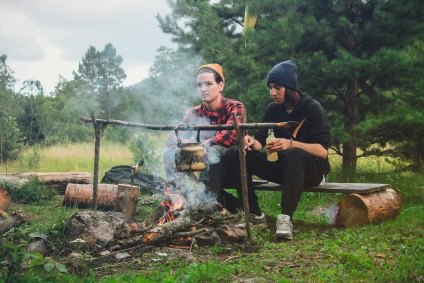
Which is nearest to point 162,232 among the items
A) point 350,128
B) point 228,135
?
point 228,135

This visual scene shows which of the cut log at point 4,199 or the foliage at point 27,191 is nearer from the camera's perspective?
the cut log at point 4,199

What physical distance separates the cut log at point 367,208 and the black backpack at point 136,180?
12.5ft

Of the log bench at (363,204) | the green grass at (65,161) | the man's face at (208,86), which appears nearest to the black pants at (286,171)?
the log bench at (363,204)

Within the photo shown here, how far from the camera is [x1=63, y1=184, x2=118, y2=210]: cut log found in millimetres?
6680

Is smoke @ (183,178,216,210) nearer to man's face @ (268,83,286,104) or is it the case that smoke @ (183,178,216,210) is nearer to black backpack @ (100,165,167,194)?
man's face @ (268,83,286,104)

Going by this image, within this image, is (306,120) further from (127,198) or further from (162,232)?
(127,198)

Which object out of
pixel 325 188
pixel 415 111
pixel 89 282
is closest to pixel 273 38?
Result: pixel 415 111

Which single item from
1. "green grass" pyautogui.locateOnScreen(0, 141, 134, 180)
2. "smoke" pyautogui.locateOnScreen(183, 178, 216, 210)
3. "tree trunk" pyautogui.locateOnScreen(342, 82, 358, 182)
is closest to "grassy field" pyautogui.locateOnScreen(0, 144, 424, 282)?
"smoke" pyautogui.locateOnScreen(183, 178, 216, 210)

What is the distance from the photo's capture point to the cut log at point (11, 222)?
4995mm

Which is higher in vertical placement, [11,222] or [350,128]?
[350,128]

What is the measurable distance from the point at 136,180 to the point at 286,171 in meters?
4.16

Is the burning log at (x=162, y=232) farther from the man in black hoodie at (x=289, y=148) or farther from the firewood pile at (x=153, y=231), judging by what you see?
the man in black hoodie at (x=289, y=148)

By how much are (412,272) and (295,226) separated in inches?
80.2

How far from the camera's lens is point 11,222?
5.14 meters
